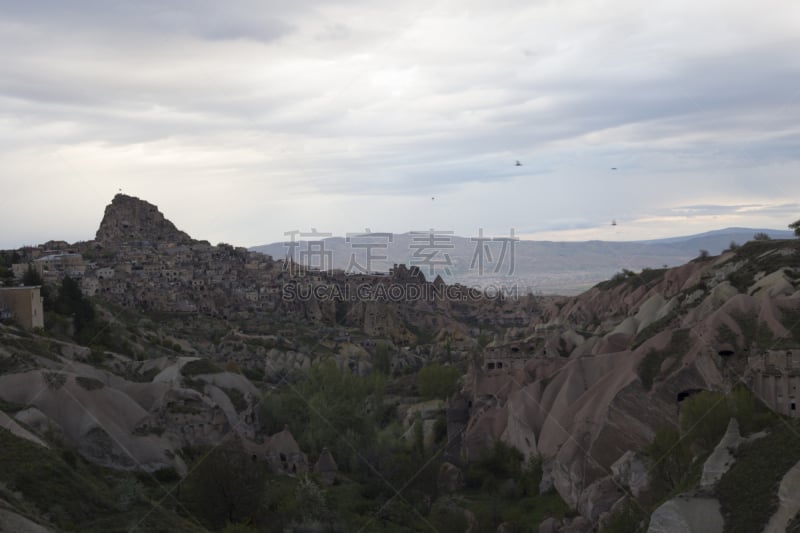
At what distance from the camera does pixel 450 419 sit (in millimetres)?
45188

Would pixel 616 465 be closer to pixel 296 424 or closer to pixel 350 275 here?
pixel 296 424

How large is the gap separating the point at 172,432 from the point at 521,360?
2430 cm

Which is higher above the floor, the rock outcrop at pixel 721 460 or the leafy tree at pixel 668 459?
the rock outcrop at pixel 721 460

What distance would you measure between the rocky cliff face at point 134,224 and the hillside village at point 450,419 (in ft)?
229

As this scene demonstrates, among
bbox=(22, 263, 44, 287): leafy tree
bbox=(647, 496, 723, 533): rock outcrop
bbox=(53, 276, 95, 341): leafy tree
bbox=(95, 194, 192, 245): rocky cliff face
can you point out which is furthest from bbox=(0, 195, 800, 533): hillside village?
bbox=(95, 194, 192, 245): rocky cliff face

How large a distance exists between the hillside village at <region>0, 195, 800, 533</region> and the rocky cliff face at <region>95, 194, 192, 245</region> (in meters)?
69.7

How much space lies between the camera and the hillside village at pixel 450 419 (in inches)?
958

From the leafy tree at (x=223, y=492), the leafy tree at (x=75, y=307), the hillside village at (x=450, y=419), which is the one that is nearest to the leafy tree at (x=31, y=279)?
the leafy tree at (x=75, y=307)

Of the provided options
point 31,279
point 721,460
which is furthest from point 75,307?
point 721,460

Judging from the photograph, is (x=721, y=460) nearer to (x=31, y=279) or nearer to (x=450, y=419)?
(x=450, y=419)

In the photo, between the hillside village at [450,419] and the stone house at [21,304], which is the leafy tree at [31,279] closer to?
the hillside village at [450,419]

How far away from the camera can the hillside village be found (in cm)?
2433

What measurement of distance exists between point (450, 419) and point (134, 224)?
103 meters

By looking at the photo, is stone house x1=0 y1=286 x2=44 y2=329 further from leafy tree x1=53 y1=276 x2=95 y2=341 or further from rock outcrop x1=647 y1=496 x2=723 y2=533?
rock outcrop x1=647 y1=496 x2=723 y2=533
